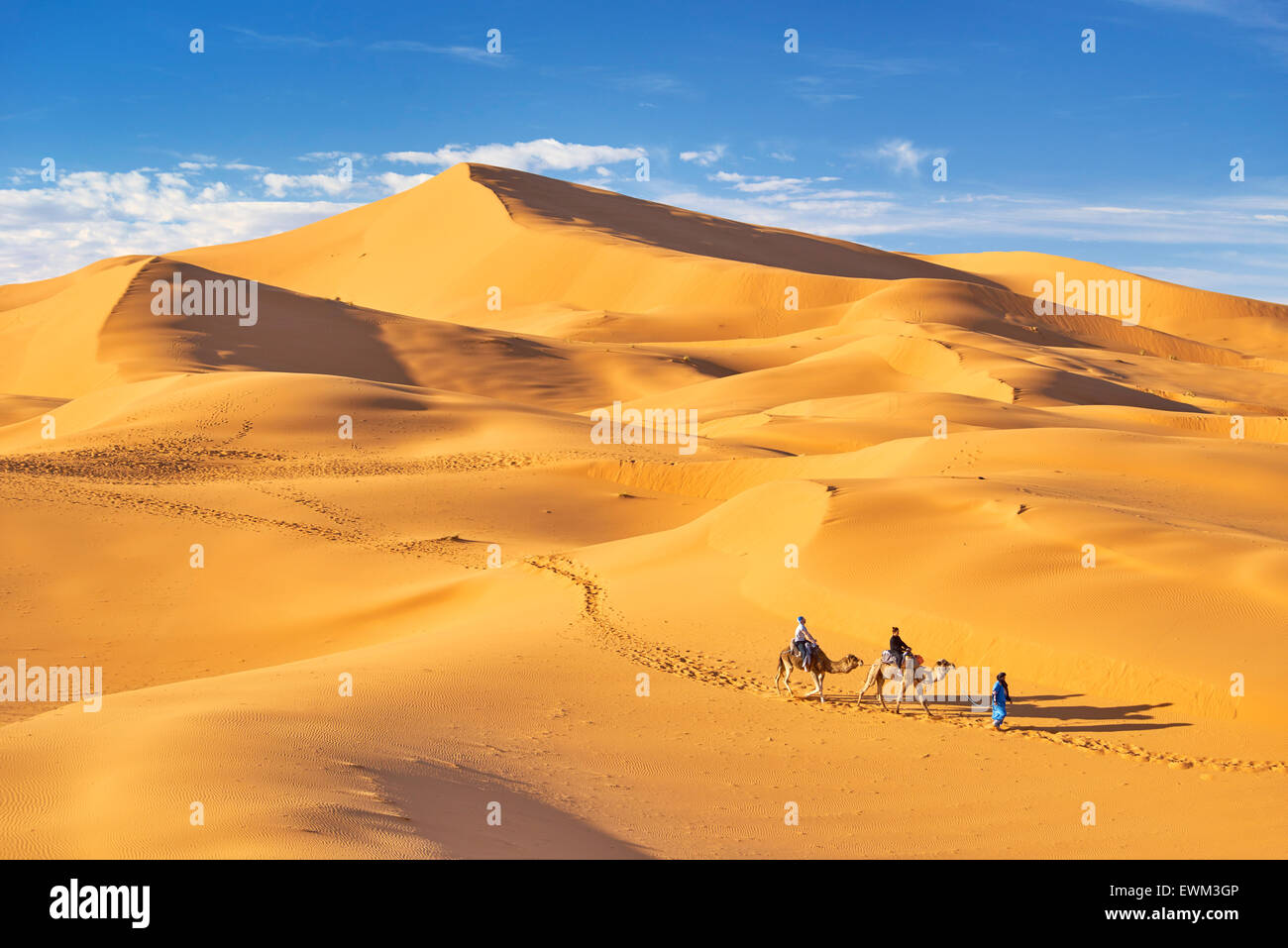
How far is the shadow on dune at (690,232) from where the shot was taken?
82.5m

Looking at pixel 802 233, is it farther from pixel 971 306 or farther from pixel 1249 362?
pixel 1249 362

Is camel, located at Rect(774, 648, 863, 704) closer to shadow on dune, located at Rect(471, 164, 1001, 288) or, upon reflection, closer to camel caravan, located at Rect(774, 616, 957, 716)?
camel caravan, located at Rect(774, 616, 957, 716)

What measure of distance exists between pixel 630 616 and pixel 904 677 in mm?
4294

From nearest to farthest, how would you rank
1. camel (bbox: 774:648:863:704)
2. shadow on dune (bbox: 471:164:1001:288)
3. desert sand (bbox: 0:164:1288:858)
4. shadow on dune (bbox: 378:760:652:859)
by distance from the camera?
shadow on dune (bbox: 378:760:652:859), desert sand (bbox: 0:164:1288:858), camel (bbox: 774:648:863:704), shadow on dune (bbox: 471:164:1001:288)

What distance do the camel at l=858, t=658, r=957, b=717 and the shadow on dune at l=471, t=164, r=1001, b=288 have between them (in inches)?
2716

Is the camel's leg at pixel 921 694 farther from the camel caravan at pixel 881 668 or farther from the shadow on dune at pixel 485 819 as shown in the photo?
the shadow on dune at pixel 485 819

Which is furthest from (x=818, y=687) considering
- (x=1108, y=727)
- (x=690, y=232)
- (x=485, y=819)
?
(x=690, y=232)

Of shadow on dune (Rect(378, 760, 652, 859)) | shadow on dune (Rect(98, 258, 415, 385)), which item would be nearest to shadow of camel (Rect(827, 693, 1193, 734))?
shadow on dune (Rect(378, 760, 652, 859))

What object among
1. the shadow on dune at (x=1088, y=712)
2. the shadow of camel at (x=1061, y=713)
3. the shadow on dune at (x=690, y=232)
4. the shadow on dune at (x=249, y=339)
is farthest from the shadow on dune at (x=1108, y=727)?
the shadow on dune at (x=690, y=232)

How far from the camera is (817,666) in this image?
37.7ft

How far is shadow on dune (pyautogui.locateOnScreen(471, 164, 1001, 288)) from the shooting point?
3248 inches

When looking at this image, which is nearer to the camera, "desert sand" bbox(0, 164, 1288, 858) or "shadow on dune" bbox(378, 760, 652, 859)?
"shadow on dune" bbox(378, 760, 652, 859)

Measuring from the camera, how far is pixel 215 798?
6.85 metres

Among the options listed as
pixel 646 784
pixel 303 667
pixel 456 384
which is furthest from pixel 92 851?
pixel 456 384
